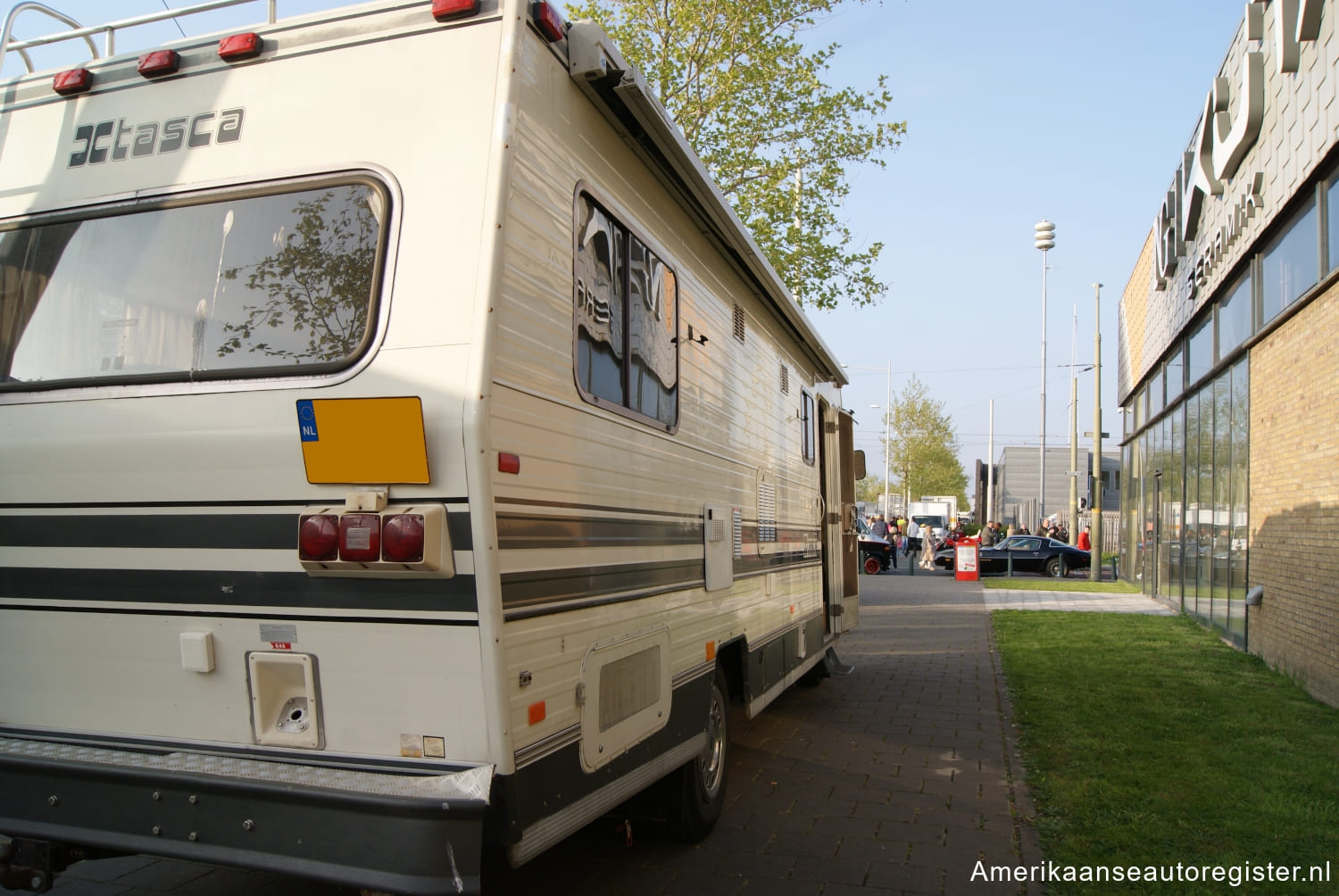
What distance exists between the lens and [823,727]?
25.3ft

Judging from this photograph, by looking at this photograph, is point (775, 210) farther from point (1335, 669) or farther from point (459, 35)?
point (459, 35)

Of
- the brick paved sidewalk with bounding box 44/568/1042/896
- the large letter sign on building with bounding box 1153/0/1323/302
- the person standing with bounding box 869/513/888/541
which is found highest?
the large letter sign on building with bounding box 1153/0/1323/302

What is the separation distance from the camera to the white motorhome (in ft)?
9.46

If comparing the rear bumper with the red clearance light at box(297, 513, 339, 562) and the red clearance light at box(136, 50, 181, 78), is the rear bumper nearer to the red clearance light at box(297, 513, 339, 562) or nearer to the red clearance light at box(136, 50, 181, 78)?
the red clearance light at box(297, 513, 339, 562)

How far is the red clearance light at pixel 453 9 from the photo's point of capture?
10.5 ft

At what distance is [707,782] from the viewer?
198 inches

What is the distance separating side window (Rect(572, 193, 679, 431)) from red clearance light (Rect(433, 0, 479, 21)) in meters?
0.73

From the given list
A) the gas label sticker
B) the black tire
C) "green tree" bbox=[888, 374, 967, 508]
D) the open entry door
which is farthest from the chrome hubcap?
"green tree" bbox=[888, 374, 967, 508]

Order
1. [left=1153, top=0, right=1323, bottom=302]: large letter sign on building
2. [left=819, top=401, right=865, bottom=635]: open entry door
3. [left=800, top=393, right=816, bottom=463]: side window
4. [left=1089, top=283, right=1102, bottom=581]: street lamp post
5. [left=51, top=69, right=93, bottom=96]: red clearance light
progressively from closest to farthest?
[left=51, top=69, right=93, bottom=96]: red clearance light < [left=800, top=393, right=816, bottom=463]: side window < [left=1153, top=0, right=1323, bottom=302]: large letter sign on building < [left=819, top=401, right=865, bottom=635]: open entry door < [left=1089, top=283, right=1102, bottom=581]: street lamp post

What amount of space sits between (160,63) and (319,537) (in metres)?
1.87

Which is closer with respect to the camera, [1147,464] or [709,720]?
[709,720]

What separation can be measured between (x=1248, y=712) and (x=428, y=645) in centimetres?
714

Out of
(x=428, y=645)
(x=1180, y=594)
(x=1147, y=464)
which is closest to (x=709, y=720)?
(x=428, y=645)

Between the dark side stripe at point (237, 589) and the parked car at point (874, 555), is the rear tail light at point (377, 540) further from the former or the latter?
the parked car at point (874, 555)
